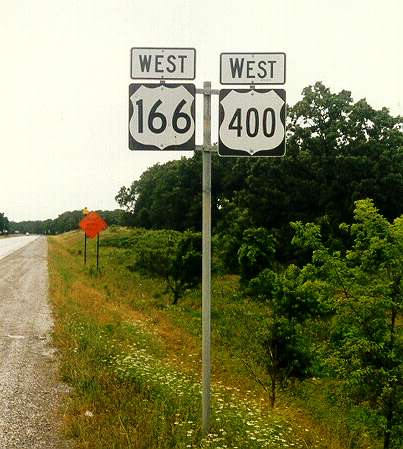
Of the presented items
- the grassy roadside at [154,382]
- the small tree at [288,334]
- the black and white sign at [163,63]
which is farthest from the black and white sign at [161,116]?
the small tree at [288,334]

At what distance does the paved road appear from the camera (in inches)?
200

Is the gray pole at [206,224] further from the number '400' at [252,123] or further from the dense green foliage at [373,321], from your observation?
the dense green foliage at [373,321]

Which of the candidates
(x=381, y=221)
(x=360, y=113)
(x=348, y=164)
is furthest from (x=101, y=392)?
(x=360, y=113)

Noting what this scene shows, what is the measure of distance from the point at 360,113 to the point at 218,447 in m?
22.7

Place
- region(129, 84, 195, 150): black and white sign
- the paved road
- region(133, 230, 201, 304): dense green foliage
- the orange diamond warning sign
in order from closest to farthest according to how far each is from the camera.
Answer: region(129, 84, 195, 150): black and white sign, the paved road, region(133, 230, 201, 304): dense green foliage, the orange diamond warning sign

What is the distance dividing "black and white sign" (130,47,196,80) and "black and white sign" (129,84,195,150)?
0.10m

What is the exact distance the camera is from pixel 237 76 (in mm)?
4340

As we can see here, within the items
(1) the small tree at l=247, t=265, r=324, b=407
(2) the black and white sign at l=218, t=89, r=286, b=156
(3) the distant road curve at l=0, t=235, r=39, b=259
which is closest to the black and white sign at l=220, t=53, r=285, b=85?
(2) the black and white sign at l=218, t=89, r=286, b=156

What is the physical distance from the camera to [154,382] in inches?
263

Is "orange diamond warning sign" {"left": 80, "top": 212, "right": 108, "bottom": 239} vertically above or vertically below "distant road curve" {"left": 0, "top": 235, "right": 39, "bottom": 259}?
above

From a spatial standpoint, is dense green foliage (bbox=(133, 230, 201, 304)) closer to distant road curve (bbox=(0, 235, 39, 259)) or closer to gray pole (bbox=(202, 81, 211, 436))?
gray pole (bbox=(202, 81, 211, 436))

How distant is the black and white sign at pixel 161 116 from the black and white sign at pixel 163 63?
10 centimetres

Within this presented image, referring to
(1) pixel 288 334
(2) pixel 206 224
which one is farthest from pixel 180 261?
(2) pixel 206 224

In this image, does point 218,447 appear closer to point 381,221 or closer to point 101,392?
point 101,392
